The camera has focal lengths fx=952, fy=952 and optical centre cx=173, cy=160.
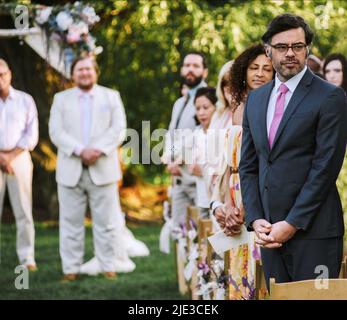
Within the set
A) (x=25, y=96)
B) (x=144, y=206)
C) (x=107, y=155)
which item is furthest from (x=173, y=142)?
(x=144, y=206)

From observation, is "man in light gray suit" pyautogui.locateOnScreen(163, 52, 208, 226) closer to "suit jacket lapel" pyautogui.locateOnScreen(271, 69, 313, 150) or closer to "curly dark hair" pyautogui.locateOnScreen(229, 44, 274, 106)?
"curly dark hair" pyautogui.locateOnScreen(229, 44, 274, 106)

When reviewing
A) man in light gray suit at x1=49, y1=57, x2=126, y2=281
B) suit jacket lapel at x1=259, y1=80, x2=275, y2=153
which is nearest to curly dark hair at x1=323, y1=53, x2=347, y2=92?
man in light gray suit at x1=49, y1=57, x2=126, y2=281

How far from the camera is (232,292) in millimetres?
5785

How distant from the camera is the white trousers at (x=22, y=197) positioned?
9766 millimetres

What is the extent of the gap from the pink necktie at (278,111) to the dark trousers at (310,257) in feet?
1.66

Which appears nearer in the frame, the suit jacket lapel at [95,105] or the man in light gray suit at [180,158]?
the man in light gray suit at [180,158]

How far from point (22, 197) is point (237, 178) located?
4656 mm

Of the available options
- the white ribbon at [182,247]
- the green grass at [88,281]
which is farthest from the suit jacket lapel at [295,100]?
the green grass at [88,281]

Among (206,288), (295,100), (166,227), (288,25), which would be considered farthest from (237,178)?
(166,227)

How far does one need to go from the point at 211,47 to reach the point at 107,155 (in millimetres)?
2610

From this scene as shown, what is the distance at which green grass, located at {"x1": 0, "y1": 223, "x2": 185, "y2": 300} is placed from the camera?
8523mm

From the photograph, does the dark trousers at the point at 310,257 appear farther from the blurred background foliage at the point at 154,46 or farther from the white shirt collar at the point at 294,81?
the blurred background foliage at the point at 154,46

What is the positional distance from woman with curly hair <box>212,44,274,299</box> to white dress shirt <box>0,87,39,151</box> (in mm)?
4264

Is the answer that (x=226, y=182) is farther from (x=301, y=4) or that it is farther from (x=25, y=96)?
(x=301, y=4)
